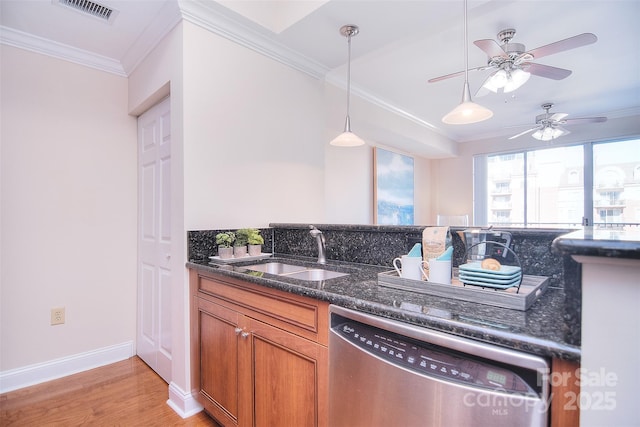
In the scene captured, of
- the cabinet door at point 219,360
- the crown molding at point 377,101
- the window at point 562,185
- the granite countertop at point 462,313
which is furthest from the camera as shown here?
the window at point 562,185

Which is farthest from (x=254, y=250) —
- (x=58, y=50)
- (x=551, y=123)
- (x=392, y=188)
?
(x=551, y=123)

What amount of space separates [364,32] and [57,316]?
9.64ft

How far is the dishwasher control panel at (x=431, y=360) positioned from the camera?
702mm

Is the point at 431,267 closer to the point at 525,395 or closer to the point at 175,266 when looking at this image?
the point at 525,395

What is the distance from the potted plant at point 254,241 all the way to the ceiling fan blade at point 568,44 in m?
2.35

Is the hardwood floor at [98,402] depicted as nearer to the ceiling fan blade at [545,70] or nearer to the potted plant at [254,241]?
the potted plant at [254,241]

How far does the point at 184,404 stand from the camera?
1.79 meters

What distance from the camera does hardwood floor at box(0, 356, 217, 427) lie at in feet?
5.69

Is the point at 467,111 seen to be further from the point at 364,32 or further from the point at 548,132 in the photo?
the point at 548,132

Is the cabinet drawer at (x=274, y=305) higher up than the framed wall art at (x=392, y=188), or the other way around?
the framed wall art at (x=392, y=188)

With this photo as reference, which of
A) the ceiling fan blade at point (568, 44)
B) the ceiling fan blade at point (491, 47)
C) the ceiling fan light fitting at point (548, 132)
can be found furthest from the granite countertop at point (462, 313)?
the ceiling fan light fitting at point (548, 132)

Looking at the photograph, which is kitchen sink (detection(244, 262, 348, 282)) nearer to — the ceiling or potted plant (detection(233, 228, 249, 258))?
potted plant (detection(233, 228, 249, 258))

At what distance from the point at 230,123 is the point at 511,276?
179cm

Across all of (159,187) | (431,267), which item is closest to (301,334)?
(431,267)
